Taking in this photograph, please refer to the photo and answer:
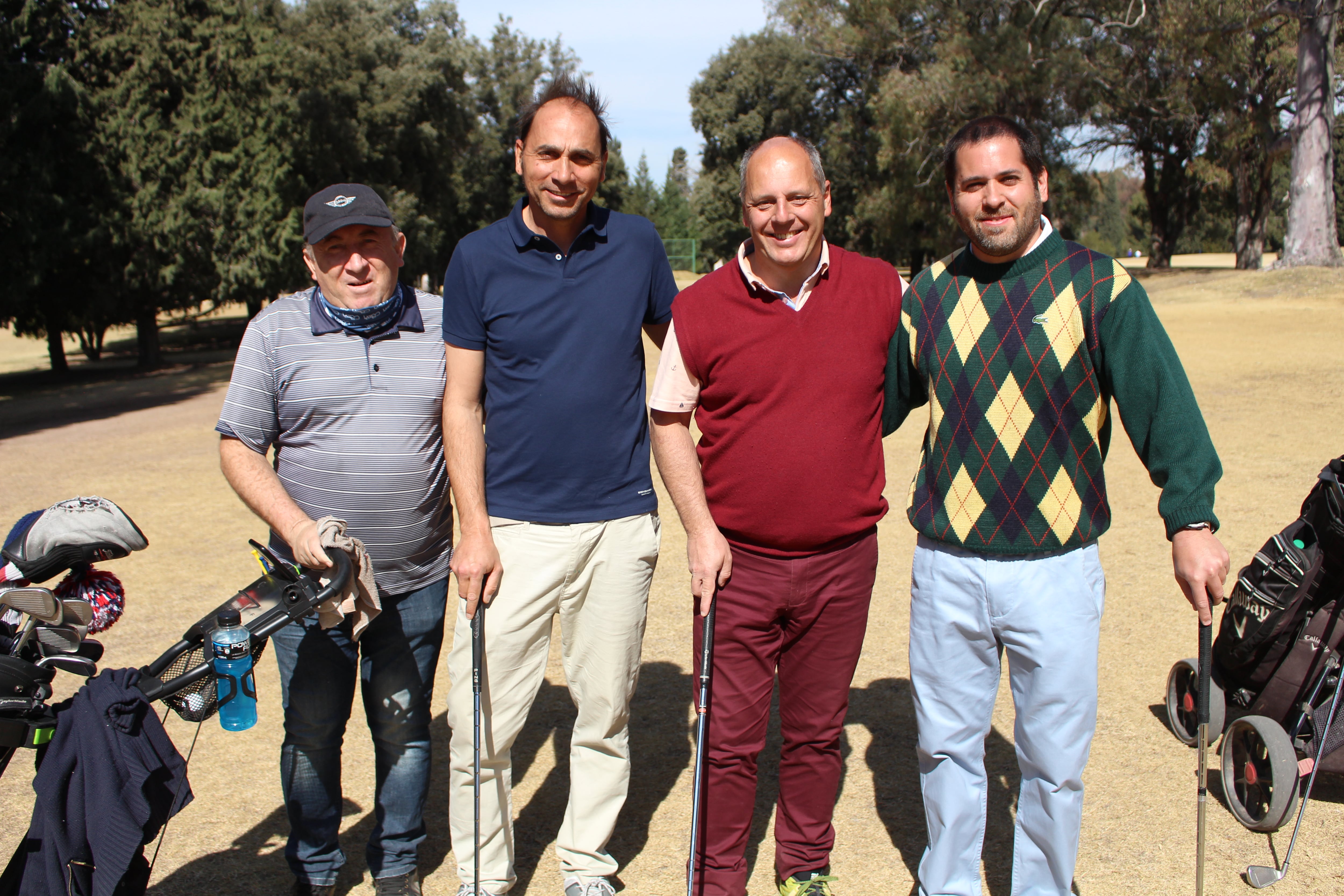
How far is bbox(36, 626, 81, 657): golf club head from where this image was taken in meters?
2.51

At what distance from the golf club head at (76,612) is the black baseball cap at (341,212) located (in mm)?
1150

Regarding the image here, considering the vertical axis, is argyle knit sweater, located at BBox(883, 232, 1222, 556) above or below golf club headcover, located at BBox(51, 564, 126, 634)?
above

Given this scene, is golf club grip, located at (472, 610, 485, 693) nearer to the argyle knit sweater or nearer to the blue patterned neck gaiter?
the blue patterned neck gaiter

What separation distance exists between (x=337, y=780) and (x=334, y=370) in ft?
4.20

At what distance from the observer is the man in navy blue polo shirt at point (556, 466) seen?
9.91 feet

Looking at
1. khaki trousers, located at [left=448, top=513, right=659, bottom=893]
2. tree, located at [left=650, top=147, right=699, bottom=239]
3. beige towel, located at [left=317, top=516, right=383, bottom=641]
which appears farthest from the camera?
tree, located at [left=650, top=147, right=699, bottom=239]

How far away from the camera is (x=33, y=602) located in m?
2.40

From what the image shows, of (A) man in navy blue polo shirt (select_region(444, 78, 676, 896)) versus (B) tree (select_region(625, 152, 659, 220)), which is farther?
(B) tree (select_region(625, 152, 659, 220))

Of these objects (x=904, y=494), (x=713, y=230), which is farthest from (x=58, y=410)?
(x=713, y=230)

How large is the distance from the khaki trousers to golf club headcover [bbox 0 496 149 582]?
0.98 meters

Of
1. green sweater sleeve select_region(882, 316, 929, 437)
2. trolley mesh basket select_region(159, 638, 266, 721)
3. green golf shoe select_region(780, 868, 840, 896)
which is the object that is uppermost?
green sweater sleeve select_region(882, 316, 929, 437)

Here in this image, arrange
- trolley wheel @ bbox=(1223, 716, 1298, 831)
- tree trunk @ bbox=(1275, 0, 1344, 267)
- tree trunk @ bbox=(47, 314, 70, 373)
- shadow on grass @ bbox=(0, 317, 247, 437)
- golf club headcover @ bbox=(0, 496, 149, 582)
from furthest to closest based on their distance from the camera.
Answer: tree trunk @ bbox=(1275, 0, 1344, 267)
tree trunk @ bbox=(47, 314, 70, 373)
shadow on grass @ bbox=(0, 317, 247, 437)
trolley wheel @ bbox=(1223, 716, 1298, 831)
golf club headcover @ bbox=(0, 496, 149, 582)

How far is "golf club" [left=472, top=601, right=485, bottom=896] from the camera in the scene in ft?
9.75

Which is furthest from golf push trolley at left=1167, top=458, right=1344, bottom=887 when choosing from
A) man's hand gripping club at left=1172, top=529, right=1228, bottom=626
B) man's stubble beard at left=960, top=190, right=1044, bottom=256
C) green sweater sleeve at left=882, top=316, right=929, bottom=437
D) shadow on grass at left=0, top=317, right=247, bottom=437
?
shadow on grass at left=0, top=317, right=247, bottom=437
